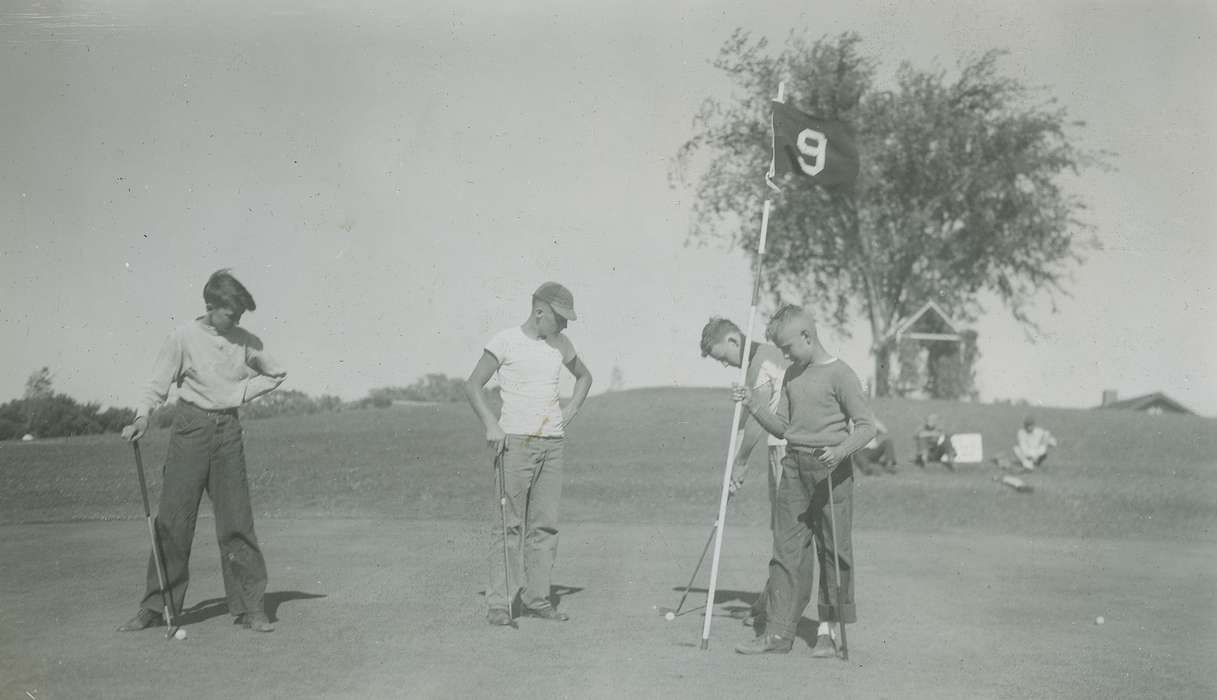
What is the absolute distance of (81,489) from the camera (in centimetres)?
1694

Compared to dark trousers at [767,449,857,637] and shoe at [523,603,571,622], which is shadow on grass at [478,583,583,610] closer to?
shoe at [523,603,571,622]

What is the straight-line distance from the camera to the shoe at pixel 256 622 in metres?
7.71

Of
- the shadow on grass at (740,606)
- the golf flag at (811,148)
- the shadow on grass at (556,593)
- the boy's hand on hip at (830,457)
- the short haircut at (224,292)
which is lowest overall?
the shadow on grass at (740,606)

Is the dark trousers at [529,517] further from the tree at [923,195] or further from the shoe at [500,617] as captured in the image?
the tree at [923,195]

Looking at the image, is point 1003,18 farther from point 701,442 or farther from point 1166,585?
point 701,442

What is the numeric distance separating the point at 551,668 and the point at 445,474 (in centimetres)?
1471

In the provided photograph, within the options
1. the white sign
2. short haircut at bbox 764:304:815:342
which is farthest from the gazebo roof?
short haircut at bbox 764:304:815:342

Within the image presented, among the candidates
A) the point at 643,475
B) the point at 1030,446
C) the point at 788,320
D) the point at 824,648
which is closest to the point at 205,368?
the point at 788,320

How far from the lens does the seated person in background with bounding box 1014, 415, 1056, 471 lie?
79.1 ft

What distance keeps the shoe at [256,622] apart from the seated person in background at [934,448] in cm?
1843

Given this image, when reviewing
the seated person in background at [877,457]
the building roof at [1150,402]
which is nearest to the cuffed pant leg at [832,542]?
the seated person in background at [877,457]

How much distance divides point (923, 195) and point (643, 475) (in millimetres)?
18113

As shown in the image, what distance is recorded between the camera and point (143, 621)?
772 cm

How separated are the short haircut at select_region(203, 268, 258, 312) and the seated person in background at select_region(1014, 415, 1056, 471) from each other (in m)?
19.2
